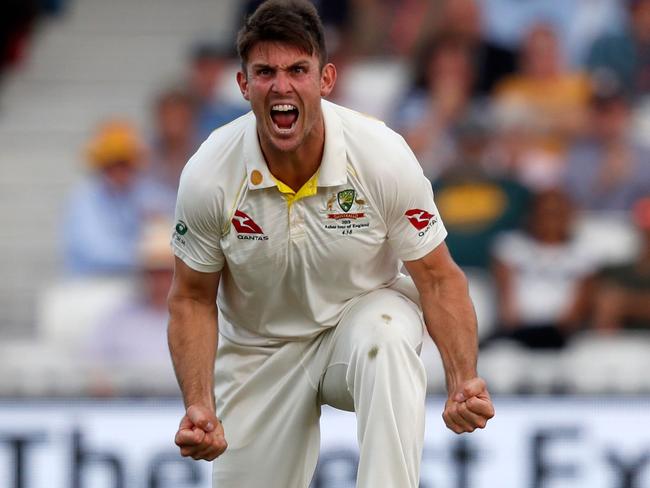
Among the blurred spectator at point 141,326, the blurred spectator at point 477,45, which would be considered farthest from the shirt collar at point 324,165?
the blurred spectator at point 477,45

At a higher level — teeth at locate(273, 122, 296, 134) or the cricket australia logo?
teeth at locate(273, 122, 296, 134)

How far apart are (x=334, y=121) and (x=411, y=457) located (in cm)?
99

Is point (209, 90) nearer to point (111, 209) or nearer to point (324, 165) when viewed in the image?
point (111, 209)

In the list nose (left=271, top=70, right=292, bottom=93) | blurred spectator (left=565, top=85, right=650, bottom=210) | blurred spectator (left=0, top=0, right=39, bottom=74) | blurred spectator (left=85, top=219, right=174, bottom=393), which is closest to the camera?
nose (left=271, top=70, right=292, bottom=93)

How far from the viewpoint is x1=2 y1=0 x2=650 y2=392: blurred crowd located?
8445 millimetres

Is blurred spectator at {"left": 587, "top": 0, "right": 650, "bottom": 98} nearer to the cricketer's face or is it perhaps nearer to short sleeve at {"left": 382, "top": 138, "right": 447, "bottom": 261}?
short sleeve at {"left": 382, "top": 138, "right": 447, "bottom": 261}

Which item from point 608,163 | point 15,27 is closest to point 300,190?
point 608,163

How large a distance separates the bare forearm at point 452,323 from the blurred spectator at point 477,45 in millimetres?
4712

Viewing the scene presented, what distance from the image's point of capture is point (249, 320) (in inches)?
189

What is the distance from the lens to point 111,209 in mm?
8742

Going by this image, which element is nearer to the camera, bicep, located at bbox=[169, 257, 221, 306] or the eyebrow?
the eyebrow

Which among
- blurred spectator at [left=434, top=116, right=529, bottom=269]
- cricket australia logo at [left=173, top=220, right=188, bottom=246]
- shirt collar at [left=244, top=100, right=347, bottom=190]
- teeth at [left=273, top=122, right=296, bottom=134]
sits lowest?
blurred spectator at [left=434, top=116, right=529, bottom=269]

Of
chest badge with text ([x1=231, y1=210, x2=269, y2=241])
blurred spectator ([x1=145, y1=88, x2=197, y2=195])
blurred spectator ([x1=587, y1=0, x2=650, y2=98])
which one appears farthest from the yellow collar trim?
blurred spectator ([x1=587, y1=0, x2=650, y2=98])

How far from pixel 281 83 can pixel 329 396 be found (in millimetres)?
1053
